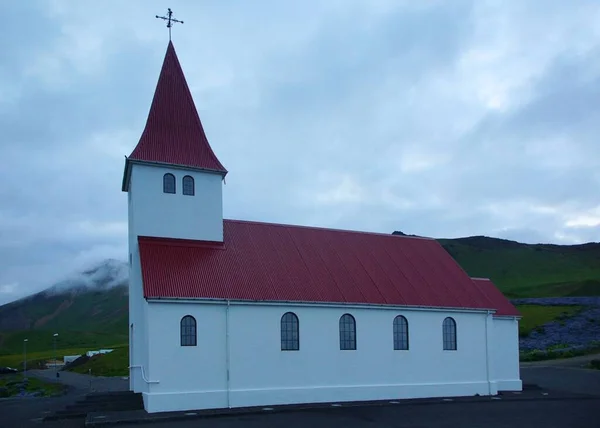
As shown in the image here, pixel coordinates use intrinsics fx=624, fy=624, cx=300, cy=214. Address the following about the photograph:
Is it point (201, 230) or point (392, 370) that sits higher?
point (201, 230)

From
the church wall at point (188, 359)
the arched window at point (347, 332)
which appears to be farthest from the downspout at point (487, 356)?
the church wall at point (188, 359)

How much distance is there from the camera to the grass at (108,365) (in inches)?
2219

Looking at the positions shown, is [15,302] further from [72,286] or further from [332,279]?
[332,279]

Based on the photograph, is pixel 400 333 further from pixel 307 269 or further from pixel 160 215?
pixel 160 215

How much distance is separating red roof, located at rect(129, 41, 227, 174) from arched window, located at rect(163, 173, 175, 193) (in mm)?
655

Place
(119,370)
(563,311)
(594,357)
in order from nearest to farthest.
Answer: (594,357) < (119,370) < (563,311)

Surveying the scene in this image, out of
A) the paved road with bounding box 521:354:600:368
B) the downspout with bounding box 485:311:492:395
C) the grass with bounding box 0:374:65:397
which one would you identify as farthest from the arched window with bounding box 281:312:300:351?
→ the paved road with bounding box 521:354:600:368

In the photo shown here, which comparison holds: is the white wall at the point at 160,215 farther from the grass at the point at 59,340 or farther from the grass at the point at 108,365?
the grass at the point at 59,340

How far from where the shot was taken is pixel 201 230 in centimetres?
2702

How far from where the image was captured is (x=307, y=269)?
92.7 feet

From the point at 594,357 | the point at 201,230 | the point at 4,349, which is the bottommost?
the point at 4,349

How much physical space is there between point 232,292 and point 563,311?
47110 millimetres

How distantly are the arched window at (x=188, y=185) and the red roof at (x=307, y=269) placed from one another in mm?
2171

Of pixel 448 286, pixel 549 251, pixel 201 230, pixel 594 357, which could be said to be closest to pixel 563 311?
pixel 594 357
